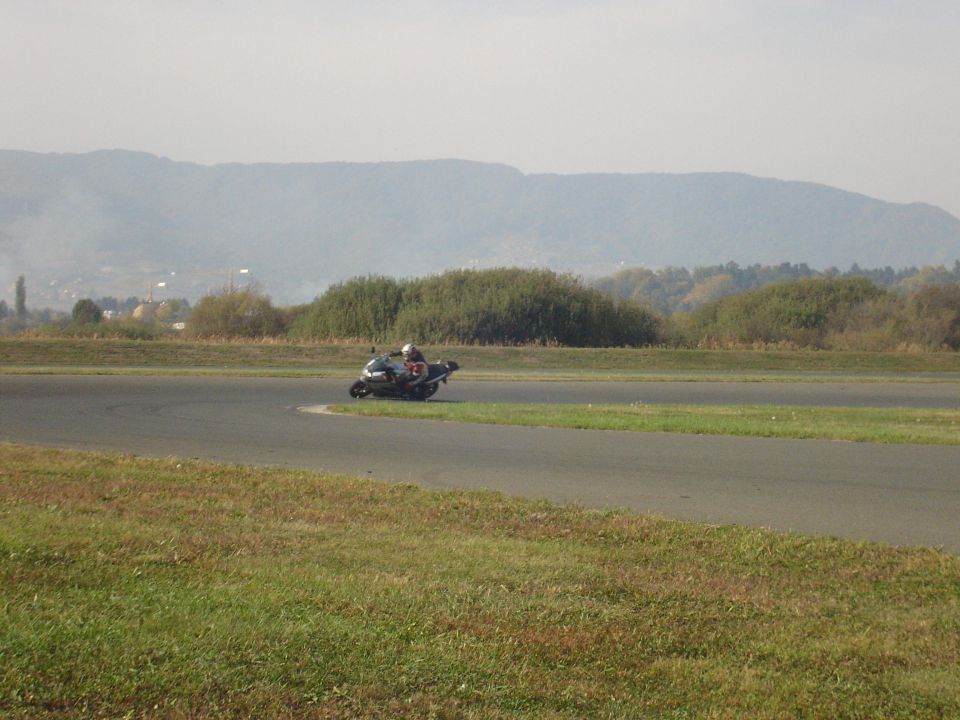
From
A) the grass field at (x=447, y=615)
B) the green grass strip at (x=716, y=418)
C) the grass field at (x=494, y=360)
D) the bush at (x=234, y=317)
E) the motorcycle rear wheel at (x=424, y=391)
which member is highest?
the bush at (x=234, y=317)

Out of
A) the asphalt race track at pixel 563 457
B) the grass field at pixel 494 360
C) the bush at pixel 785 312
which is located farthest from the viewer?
the bush at pixel 785 312

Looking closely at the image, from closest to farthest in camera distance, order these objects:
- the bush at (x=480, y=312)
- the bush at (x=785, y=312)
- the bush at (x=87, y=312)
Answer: the bush at (x=480, y=312) < the bush at (x=785, y=312) < the bush at (x=87, y=312)

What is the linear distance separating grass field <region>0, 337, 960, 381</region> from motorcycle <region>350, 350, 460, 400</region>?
8892mm

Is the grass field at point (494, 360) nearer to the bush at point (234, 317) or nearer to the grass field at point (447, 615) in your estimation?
the bush at point (234, 317)

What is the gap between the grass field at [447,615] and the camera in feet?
17.8

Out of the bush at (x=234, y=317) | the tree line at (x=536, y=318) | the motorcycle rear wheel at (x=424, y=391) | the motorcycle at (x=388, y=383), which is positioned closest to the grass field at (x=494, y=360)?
the motorcycle rear wheel at (x=424, y=391)

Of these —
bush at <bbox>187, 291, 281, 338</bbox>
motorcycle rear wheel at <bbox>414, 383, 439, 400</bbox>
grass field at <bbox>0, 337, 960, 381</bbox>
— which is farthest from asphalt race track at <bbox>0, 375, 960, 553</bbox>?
bush at <bbox>187, 291, 281, 338</bbox>

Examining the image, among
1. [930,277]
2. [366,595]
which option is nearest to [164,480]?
[366,595]

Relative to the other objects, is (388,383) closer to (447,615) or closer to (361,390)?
(361,390)

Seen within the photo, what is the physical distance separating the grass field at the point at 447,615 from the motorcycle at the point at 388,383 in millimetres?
14948

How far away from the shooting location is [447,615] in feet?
22.0

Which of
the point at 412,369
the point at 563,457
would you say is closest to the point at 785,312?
the point at 412,369

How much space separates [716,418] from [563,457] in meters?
6.97

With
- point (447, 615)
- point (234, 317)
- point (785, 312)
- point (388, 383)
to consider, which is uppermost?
point (785, 312)
